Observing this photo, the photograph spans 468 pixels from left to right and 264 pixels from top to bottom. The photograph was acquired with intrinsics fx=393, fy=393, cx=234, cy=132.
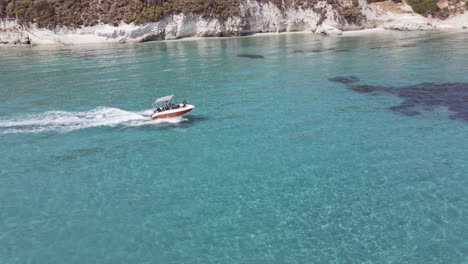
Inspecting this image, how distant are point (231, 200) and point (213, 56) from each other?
52521mm

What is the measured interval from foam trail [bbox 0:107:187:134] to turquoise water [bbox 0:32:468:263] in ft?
0.64

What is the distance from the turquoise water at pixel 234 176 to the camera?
16.5 meters

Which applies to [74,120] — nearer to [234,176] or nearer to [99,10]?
[234,176]

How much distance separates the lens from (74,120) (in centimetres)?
3406

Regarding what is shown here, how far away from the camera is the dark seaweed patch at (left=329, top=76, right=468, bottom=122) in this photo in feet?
110

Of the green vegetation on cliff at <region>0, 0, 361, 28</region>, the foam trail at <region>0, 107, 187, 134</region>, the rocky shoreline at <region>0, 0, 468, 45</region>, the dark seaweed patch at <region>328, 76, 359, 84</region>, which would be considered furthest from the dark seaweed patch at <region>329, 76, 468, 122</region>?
the green vegetation on cliff at <region>0, 0, 361, 28</region>

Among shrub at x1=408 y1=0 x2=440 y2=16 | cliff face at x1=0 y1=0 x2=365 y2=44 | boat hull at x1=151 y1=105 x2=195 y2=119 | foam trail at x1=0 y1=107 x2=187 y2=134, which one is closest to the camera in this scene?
foam trail at x1=0 y1=107 x2=187 y2=134

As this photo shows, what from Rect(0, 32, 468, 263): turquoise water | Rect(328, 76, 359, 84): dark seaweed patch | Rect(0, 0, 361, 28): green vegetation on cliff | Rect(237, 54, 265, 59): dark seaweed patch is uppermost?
Rect(0, 0, 361, 28): green vegetation on cliff

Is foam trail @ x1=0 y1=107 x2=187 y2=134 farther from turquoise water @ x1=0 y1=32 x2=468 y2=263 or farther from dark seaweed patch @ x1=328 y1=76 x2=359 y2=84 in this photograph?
dark seaweed patch @ x1=328 y1=76 x2=359 y2=84

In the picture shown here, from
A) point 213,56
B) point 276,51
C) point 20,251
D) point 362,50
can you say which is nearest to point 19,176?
point 20,251

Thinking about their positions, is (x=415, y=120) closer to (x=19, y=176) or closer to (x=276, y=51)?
(x=19, y=176)

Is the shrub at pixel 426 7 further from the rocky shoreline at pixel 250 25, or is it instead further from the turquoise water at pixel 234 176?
the turquoise water at pixel 234 176

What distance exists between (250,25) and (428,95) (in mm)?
77332

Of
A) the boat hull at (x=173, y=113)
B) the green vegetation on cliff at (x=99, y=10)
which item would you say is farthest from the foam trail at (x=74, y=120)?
the green vegetation on cliff at (x=99, y=10)
